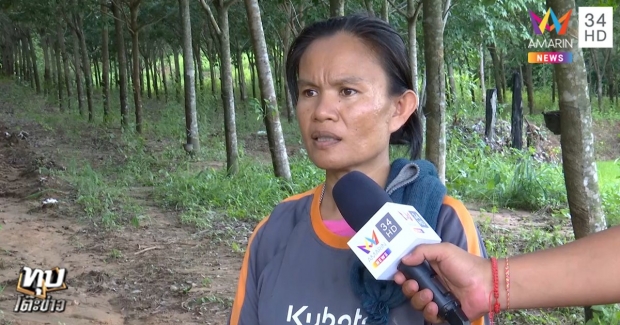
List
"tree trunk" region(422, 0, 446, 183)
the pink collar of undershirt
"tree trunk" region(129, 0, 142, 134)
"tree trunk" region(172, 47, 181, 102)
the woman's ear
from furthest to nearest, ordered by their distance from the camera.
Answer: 1. "tree trunk" region(172, 47, 181, 102)
2. "tree trunk" region(129, 0, 142, 134)
3. "tree trunk" region(422, 0, 446, 183)
4. the woman's ear
5. the pink collar of undershirt

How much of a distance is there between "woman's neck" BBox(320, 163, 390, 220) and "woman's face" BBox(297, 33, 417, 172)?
2cm

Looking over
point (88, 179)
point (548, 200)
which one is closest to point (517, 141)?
point (548, 200)

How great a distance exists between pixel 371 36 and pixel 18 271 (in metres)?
5.51

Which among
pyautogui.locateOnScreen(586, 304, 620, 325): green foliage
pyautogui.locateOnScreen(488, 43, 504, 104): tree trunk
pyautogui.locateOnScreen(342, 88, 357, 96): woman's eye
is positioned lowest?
pyautogui.locateOnScreen(586, 304, 620, 325): green foliage

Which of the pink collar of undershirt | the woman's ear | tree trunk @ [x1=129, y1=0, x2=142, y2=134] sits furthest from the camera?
tree trunk @ [x1=129, y1=0, x2=142, y2=134]

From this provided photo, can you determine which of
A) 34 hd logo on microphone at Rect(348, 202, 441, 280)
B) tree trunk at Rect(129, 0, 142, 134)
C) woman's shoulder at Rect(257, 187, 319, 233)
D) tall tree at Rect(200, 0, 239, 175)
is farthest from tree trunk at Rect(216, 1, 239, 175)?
34 hd logo on microphone at Rect(348, 202, 441, 280)

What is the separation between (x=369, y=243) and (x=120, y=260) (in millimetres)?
5817

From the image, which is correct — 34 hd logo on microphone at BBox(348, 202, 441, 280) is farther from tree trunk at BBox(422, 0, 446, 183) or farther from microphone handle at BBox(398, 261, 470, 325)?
tree trunk at BBox(422, 0, 446, 183)

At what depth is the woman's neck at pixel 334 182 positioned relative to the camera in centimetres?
172

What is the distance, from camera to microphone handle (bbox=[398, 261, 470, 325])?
47.1 inches

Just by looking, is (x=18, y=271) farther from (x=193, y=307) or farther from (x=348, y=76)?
(x=348, y=76)

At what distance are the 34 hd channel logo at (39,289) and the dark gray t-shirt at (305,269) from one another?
409 centimetres

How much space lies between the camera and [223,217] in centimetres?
806

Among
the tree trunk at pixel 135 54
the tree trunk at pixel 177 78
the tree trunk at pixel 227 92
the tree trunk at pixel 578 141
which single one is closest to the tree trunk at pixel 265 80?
the tree trunk at pixel 227 92
